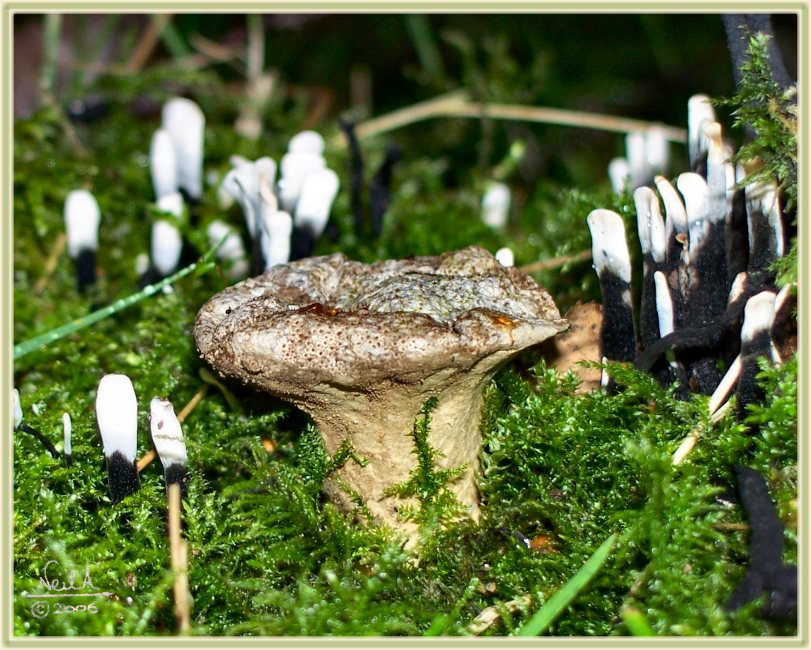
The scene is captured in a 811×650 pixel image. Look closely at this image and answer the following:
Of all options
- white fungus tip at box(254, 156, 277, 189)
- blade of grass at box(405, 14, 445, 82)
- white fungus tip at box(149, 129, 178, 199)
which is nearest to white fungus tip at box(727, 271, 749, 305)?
white fungus tip at box(254, 156, 277, 189)

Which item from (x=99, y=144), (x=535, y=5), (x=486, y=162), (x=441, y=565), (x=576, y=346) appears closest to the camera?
→ (x=441, y=565)

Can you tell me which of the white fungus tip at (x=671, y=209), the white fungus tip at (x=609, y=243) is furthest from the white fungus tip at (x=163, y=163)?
the white fungus tip at (x=671, y=209)

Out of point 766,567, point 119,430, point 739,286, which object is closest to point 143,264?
point 119,430

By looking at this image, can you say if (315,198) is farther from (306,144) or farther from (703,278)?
(703,278)

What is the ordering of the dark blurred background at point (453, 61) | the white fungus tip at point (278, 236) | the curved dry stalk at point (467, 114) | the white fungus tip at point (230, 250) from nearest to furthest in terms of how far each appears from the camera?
the white fungus tip at point (278, 236) < the white fungus tip at point (230, 250) < the curved dry stalk at point (467, 114) < the dark blurred background at point (453, 61)

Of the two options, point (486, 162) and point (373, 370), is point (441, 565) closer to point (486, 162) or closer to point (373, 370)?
point (373, 370)

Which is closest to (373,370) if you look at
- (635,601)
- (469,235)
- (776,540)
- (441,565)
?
(441,565)

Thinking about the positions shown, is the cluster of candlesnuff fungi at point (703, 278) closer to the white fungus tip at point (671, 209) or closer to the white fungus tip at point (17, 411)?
the white fungus tip at point (671, 209)

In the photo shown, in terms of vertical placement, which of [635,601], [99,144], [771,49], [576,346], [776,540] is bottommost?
[635,601]
